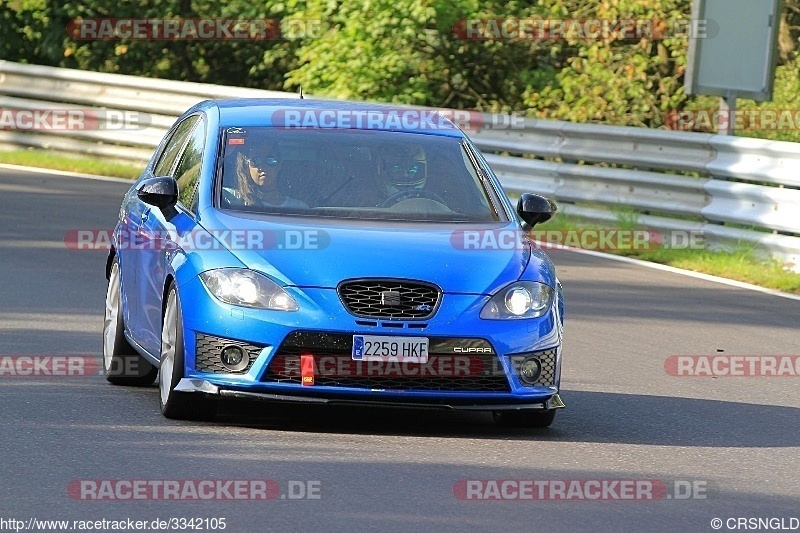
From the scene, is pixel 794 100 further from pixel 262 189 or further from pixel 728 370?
pixel 262 189

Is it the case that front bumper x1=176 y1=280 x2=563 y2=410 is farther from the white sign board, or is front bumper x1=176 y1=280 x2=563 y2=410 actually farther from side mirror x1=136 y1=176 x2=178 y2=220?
the white sign board

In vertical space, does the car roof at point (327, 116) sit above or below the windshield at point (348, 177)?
above

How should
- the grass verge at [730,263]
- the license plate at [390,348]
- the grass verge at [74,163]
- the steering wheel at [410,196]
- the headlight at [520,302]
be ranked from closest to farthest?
1. the license plate at [390,348]
2. the headlight at [520,302]
3. the steering wheel at [410,196]
4. the grass verge at [730,263]
5. the grass verge at [74,163]

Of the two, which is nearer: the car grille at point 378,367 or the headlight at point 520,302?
the car grille at point 378,367

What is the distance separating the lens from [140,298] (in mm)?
9531

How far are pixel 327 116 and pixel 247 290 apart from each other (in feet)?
5.71

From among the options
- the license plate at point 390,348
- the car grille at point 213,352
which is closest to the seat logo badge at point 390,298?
the license plate at point 390,348

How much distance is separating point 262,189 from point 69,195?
11.3 metres

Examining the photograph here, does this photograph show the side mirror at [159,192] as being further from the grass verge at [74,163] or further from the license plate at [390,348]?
the grass verge at [74,163]

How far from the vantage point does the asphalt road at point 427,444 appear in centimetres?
675

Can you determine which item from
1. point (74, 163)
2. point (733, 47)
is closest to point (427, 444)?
point (733, 47)

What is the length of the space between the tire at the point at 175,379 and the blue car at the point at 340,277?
10 mm

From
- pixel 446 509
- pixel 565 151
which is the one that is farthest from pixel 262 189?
pixel 565 151

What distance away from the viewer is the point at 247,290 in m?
8.33
